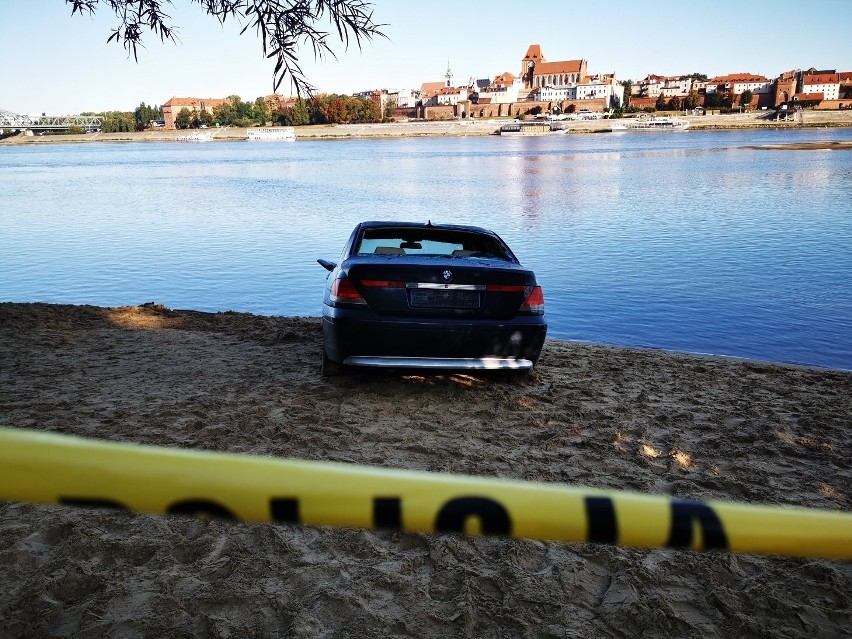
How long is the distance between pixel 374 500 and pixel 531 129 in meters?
155

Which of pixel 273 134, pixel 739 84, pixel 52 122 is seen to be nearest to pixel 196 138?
pixel 273 134

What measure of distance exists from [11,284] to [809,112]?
544ft

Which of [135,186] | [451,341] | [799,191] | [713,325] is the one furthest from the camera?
[135,186]

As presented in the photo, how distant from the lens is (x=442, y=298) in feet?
18.8

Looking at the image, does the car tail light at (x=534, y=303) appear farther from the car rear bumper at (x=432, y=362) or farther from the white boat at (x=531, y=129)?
the white boat at (x=531, y=129)

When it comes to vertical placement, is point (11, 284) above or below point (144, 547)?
below

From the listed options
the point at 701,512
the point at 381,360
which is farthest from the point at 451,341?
the point at 701,512

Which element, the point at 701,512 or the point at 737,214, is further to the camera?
the point at 737,214

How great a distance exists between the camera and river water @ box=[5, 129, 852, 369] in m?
11.2

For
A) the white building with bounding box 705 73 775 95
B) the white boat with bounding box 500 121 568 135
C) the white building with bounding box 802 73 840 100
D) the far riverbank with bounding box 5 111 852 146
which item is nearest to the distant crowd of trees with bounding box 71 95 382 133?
the far riverbank with bounding box 5 111 852 146

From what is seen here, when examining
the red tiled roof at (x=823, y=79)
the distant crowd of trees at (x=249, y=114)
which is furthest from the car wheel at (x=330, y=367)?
the red tiled roof at (x=823, y=79)

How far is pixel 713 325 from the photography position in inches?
425

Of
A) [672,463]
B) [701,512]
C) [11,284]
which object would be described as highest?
[701,512]

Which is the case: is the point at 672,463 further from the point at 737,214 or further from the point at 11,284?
the point at 737,214
